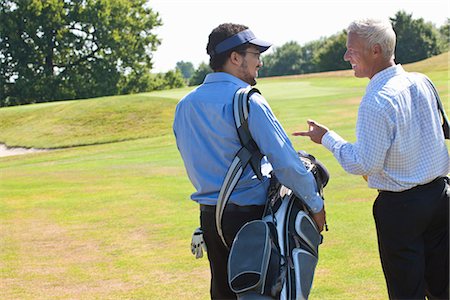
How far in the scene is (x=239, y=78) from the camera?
A: 3789 mm

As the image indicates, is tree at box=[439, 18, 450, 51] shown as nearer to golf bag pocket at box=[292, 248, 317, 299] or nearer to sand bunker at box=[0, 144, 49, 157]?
sand bunker at box=[0, 144, 49, 157]

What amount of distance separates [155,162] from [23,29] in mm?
44855

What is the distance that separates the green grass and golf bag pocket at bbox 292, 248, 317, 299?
190cm

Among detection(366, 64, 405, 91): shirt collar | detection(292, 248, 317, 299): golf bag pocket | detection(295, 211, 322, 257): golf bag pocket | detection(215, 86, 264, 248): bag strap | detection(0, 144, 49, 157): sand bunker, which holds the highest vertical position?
detection(366, 64, 405, 91): shirt collar

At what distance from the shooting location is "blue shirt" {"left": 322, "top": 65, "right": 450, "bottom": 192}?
3580 millimetres

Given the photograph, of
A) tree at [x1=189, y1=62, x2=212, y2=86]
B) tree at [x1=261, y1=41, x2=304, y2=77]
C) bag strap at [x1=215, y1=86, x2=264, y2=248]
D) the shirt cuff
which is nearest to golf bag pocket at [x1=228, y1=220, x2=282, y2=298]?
bag strap at [x1=215, y1=86, x2=264, y2=248]

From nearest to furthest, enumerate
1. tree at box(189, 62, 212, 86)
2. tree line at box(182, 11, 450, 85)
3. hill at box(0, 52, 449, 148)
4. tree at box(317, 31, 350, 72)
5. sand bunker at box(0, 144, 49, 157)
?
sand bunker at box(0, 144, 49, 157)
hill at box(0, 52, 449, 148)
tree line at box(182, 11, 450, 85)
tree at box(317, 31, 350, 72)
tree at box(189, 62, 212, 86)

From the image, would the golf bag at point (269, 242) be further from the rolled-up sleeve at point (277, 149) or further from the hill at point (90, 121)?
the hill at point (90, 121)

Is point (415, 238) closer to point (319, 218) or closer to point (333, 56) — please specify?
point (319, 218)

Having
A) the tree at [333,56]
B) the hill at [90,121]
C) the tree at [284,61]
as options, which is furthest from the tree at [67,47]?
the tree at [284,61]

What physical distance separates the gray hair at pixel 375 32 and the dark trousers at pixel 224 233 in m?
1.06

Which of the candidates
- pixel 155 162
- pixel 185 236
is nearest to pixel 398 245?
pixel 185 236

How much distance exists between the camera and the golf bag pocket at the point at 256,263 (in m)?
3.40

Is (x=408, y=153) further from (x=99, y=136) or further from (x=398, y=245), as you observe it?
(x=99, y=136)
